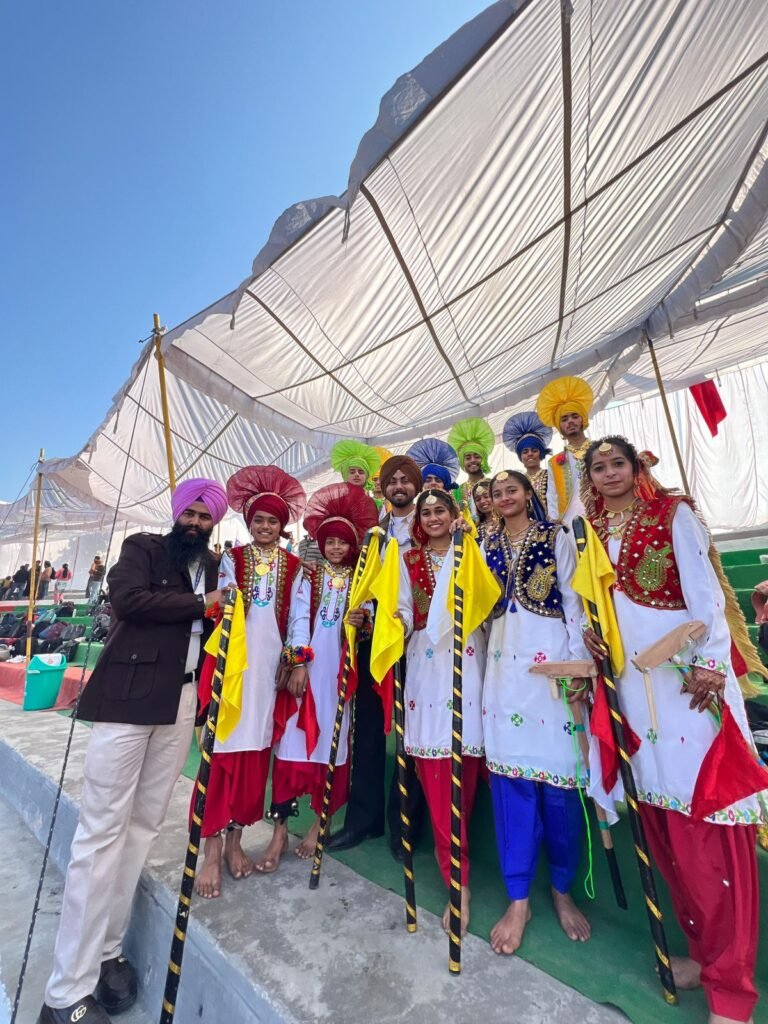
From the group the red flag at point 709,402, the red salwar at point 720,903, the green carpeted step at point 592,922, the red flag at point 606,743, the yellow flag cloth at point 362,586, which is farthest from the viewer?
the red flag at point 709,402

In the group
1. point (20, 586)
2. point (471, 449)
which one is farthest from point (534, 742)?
point (20, 586)

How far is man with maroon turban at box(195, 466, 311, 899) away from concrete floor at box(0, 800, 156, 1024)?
0.59 meters

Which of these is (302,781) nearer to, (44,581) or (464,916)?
(464,916)

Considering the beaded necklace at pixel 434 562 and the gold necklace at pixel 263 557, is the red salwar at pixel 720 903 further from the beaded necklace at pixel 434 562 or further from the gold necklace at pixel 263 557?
the gold necklace at pixel 263 557

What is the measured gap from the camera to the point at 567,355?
229 inches

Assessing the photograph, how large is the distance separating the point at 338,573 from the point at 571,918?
69.7 inches

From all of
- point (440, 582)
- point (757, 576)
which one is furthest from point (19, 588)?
point (757, 576)

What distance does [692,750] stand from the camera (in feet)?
4.88

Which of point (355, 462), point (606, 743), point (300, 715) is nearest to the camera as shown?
point (606, 743)

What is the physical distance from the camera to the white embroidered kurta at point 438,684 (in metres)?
2.00

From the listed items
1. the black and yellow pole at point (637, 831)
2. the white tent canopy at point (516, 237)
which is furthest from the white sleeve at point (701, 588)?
the white tent canopy at point (516, 237)

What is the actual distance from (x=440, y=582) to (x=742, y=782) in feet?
3.94

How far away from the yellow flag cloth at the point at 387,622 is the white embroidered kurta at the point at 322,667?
0.46m

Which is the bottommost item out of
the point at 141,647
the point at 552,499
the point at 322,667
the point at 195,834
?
the point at 195,834
